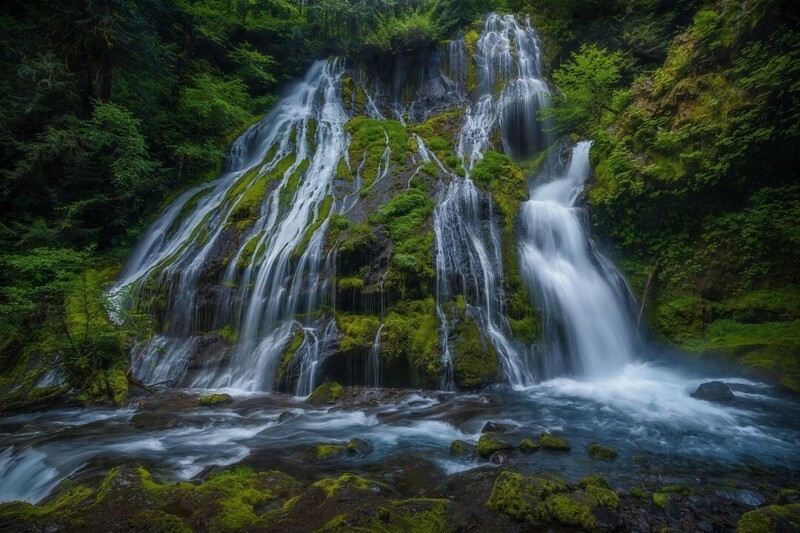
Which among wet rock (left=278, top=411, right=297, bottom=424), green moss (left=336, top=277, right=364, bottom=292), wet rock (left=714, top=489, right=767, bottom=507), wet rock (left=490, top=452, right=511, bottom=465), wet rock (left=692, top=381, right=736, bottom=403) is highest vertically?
green moss (left=336, top=277, right=364, bottom=292)

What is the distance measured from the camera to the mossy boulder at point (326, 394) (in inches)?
311

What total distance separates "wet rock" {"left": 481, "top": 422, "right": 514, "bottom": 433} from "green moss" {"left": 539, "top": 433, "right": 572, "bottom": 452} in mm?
616

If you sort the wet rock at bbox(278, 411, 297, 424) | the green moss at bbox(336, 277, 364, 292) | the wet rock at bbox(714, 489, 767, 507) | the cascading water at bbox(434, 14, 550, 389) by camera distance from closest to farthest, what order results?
the wet rock at bbox(714, 489, 767, 507) < the wet rock at bbox(278, 411, 297, 424) < the cascading water at bbox(434, 14, 550, 389) < the green moss at bbox(336, 277, 364, 292)

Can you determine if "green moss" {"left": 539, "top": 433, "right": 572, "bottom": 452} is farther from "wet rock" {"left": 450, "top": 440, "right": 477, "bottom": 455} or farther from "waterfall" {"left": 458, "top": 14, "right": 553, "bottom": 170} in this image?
"waterfall" {"left": 458, "top": 14, "right": 553, "bottom": 170}

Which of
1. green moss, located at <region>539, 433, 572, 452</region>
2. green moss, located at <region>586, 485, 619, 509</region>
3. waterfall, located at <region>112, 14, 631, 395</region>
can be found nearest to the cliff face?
waterfall, located at <region>112, 14, 631, 395</region>

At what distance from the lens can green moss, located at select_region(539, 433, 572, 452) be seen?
5.44 metres

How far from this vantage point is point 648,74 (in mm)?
13945

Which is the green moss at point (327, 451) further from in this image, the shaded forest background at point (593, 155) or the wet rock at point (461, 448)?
the shaded forest background at point (593, 155)

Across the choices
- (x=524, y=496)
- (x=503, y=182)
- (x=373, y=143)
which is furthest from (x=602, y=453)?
(x=373, y=143)

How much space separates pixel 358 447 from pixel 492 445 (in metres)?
1.98

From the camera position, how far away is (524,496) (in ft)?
11.9

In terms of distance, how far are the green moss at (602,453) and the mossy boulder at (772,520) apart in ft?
6.17

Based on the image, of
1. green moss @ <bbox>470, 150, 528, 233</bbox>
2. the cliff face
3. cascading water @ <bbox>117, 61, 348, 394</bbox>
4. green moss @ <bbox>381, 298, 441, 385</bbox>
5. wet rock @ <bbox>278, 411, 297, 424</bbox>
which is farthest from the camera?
green moss @ <bbox>470, 150, 528, 233</bbox>

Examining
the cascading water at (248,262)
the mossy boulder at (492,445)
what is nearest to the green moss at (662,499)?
the mossy boulder at (492,445)
